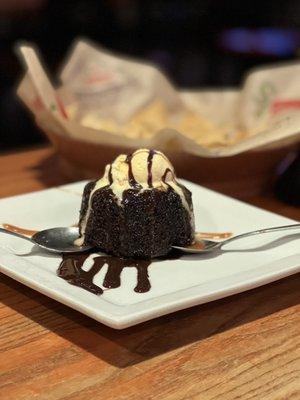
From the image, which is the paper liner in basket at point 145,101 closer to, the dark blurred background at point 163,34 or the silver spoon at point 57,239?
the silver spoon at point 57,239

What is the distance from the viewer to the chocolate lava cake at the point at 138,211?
0.97 m

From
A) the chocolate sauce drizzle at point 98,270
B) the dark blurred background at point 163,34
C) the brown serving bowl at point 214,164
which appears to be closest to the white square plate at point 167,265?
the chocolate sauce drizzle at point 98,270

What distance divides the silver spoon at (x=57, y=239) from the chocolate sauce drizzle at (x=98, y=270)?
0.01 metres

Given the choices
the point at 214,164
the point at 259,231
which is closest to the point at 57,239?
the point at 259,231

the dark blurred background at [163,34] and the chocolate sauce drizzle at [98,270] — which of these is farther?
the dark blurred background at [163,34]

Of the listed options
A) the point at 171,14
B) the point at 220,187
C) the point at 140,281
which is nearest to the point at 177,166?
the point at 220,187

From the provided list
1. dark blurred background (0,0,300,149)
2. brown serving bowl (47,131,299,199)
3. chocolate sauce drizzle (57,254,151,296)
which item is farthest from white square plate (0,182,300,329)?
dark blurred background (0,0,300,149)

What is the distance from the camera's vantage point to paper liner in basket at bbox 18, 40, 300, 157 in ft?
4.51

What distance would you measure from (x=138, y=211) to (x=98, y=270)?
4.2 inches

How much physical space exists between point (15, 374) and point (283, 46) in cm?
299

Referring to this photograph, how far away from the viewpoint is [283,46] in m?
3.49

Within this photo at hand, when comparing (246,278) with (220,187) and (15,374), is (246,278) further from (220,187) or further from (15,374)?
(220,187)

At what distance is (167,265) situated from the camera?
36.8 inches

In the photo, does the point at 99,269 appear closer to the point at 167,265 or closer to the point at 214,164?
the point at 167,265
